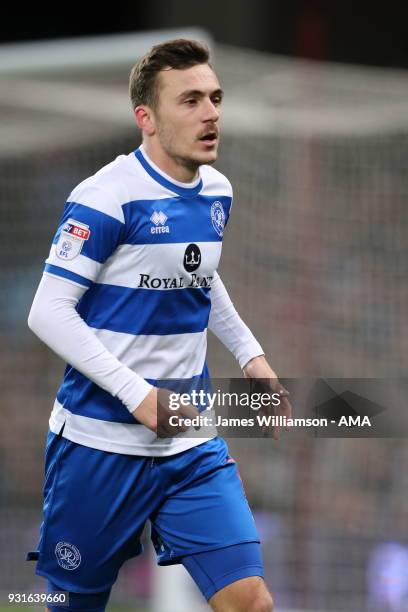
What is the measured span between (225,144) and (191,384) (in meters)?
3.15

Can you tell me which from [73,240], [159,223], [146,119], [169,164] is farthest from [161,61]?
[73,240]

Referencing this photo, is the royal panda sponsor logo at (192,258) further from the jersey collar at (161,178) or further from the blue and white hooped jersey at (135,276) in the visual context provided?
the jersey collar at (161,178)

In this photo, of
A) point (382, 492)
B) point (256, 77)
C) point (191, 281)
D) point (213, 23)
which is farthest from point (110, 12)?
point (191, 281)

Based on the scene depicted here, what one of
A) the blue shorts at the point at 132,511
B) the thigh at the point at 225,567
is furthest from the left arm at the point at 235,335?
the thigh at the point at 225,567

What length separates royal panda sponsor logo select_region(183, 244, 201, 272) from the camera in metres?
3.39

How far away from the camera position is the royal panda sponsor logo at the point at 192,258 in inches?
133

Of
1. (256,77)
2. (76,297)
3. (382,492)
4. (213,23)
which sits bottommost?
(382,492)

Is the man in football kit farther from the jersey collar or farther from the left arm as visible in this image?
the left arm

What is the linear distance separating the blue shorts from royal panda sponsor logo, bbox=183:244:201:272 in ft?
1.68

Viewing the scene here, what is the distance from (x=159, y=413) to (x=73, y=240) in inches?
19.9

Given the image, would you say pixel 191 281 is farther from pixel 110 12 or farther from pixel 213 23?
pixel 110 12

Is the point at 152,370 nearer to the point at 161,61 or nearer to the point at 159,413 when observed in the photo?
the point at 159,413

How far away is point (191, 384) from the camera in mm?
3496

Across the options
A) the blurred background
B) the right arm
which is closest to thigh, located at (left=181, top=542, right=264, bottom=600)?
the right arm
